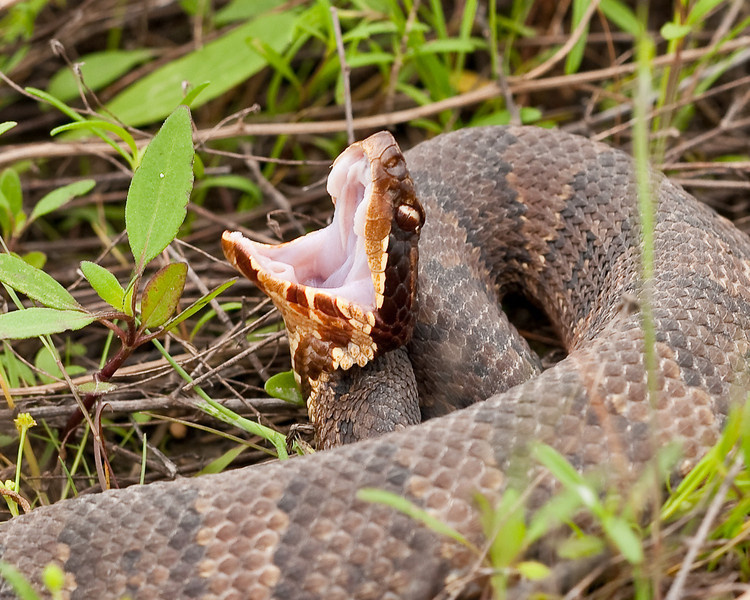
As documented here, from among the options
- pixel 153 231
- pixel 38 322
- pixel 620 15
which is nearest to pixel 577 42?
pixel 620 15

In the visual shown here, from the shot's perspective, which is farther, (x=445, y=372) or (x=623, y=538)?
(x=445, y=372)

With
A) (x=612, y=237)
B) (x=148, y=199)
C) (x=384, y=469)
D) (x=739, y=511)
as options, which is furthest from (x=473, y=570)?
(x=612, y=237)

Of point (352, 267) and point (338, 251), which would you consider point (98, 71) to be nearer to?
point (338, 251)

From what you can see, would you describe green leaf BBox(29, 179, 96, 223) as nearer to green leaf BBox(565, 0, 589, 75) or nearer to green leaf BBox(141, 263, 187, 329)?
green leaf BBox(141, 263, 187, 329)

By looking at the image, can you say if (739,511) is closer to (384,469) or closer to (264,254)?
(384,469)

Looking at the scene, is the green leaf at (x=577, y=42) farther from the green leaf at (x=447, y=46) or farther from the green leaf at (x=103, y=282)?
the green leaf at (x=103, y=282)
